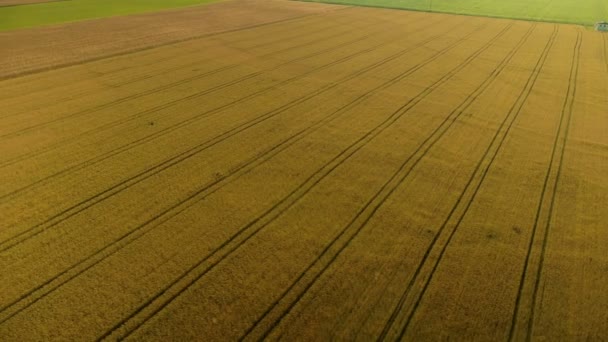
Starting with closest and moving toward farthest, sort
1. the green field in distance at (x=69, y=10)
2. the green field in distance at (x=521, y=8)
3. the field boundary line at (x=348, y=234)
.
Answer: the field boundary line at (x=348, y=234)
the green field in distance at (x=69, y=10)
the green field in distance at (x=521, y=8)

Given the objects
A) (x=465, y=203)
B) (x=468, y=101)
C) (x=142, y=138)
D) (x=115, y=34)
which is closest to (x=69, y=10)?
(x=115, y=34)

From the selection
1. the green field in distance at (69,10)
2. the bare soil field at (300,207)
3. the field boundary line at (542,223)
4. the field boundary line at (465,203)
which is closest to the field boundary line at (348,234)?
the bare soil field at (300,207)

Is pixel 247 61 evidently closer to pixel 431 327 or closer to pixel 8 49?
pixel 8 49

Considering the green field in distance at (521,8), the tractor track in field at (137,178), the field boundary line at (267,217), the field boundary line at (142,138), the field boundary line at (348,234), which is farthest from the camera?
the green field in distance at (521,8)

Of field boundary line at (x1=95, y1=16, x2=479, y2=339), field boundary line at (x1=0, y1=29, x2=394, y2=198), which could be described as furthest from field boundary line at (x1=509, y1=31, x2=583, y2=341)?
field boundary line at (x1=0, y1=29, x2=394, y2=198)

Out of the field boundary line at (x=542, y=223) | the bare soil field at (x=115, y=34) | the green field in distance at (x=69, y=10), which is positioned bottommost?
the field boundary line at (x=542, y=223)

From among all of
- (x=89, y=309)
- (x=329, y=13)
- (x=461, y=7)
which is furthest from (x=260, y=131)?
(x=461, y=7)

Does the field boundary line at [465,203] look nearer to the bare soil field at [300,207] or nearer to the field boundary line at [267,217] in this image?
the bare soil field at [300,207]

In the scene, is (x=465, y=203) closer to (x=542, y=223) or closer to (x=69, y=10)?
(x=542, y=223)
